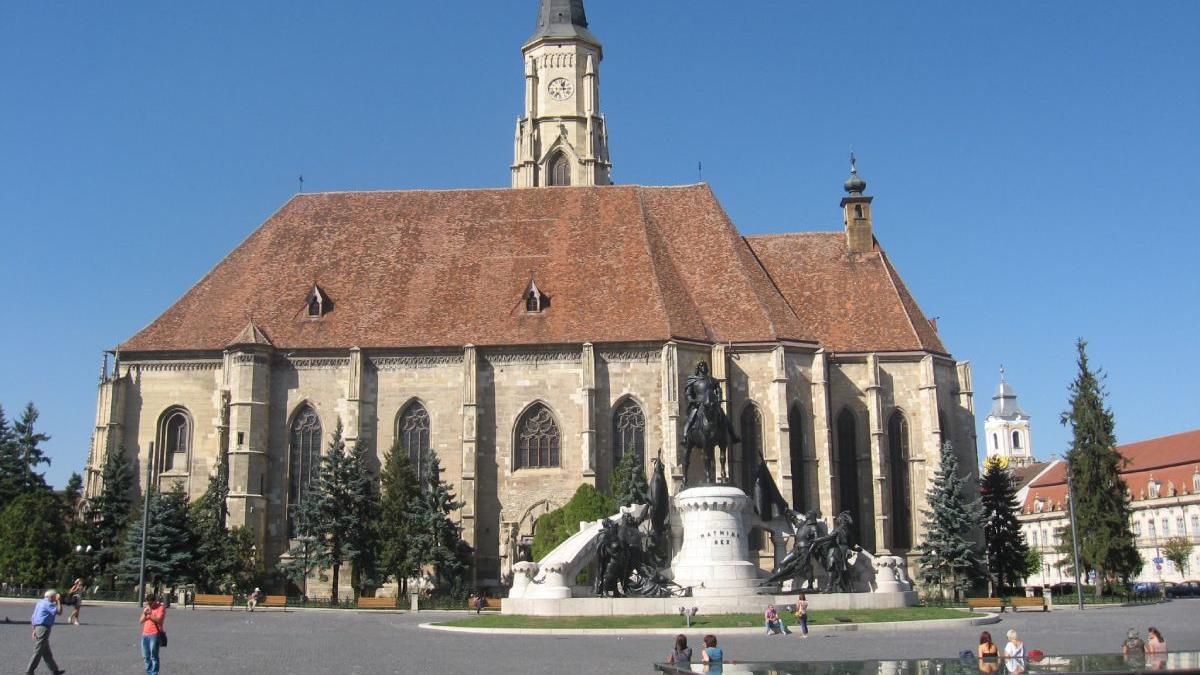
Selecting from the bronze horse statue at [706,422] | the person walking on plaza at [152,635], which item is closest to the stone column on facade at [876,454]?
the bronze horse statue at [706,422]

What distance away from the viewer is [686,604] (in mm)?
26031

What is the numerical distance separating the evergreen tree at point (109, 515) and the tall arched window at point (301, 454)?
5.55 metres

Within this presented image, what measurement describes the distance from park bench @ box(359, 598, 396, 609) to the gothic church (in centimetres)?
508

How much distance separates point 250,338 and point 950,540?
2575 cm

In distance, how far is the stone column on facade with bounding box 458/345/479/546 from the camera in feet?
133

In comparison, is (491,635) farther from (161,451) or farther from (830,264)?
(830,264)

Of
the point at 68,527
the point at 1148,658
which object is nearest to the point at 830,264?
the point at 68,527

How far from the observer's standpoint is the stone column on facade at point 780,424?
40.6 meters

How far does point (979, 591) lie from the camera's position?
41.2 metres

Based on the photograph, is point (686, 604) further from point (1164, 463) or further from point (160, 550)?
point (1164, 463)

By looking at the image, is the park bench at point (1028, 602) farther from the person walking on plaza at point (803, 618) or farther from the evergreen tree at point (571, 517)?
the person walking on plaza at point (803, 618)

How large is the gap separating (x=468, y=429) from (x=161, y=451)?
11701mm

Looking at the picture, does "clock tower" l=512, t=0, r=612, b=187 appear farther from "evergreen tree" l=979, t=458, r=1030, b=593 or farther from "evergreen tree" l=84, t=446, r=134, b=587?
"evergreen tree" l=84, t=446, r=134, b=587

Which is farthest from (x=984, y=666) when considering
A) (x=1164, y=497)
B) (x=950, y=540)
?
(x=1164, y=497)
